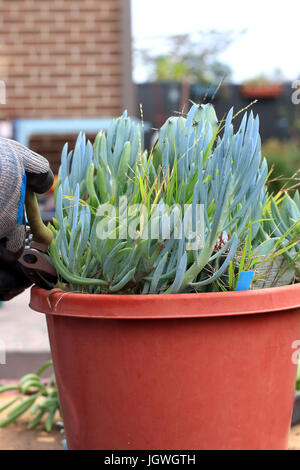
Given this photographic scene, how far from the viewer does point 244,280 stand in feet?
3.01

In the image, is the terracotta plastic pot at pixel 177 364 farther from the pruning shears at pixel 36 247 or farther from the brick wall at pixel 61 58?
the brick wall at pixel 61 58

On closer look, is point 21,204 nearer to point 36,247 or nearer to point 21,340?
point 36,247

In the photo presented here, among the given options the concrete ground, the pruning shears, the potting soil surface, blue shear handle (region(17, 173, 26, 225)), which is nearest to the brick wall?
the concrete ground

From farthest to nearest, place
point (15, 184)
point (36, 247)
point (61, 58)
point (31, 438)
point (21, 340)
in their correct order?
point (61, 58)
point (21, 340)
point (31, 438)
point (36, 247)
point (15, 184)

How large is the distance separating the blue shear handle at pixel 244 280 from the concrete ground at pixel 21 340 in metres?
0.62

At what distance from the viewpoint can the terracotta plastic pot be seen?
34.8 inches

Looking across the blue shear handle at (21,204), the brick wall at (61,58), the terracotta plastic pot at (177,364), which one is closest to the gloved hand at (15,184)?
the blue shear handle at (21,204)

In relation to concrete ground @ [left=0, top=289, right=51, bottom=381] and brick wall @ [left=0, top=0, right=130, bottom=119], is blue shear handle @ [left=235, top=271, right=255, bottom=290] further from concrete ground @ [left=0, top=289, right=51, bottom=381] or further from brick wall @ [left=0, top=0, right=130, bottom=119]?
brick wall @ [left=0, top=0, right=130, bottom=119]

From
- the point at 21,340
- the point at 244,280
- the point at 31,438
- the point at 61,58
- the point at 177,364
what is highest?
the point at 61,58

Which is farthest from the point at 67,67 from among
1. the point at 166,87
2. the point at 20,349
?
the point at 166,87

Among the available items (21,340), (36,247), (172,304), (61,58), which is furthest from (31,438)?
(61,58)

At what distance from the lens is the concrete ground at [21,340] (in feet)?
6.93

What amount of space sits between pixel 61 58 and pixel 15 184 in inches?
171

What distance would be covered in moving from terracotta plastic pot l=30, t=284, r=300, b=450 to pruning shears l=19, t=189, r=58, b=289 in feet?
0.17
